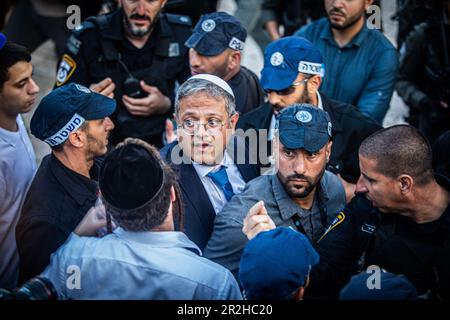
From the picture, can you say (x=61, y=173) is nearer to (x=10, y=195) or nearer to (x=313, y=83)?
(x=10, y=195)

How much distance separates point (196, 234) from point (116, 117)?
1.54 meters

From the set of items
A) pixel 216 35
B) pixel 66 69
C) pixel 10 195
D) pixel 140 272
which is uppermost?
pixel 216 35

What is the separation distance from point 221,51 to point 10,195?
1.55 metres

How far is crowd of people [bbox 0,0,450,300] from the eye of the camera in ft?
8.20

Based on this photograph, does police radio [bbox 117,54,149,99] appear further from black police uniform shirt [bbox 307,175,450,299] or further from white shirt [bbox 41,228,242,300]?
white shirt [bbox 41,228,242,300]

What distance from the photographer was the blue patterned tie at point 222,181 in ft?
11.3

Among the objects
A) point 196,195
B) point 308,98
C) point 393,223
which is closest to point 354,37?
point 308,98

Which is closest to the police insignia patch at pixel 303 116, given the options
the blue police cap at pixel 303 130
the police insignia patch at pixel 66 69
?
the blue police cap at pixel 303 130

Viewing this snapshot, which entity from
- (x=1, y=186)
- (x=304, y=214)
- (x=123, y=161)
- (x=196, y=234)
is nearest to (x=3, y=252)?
(x=1, y=186)

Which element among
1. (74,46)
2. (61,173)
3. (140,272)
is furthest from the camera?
(74,46)

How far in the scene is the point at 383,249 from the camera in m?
2.83

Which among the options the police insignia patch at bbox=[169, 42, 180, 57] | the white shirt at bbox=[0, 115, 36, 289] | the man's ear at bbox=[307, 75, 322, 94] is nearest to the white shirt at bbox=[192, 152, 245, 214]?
the man's ear at bbox=[307, 75, 322, 94]

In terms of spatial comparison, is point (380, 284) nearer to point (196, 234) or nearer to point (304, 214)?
point (304, 214)

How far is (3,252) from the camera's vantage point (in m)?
3.45
